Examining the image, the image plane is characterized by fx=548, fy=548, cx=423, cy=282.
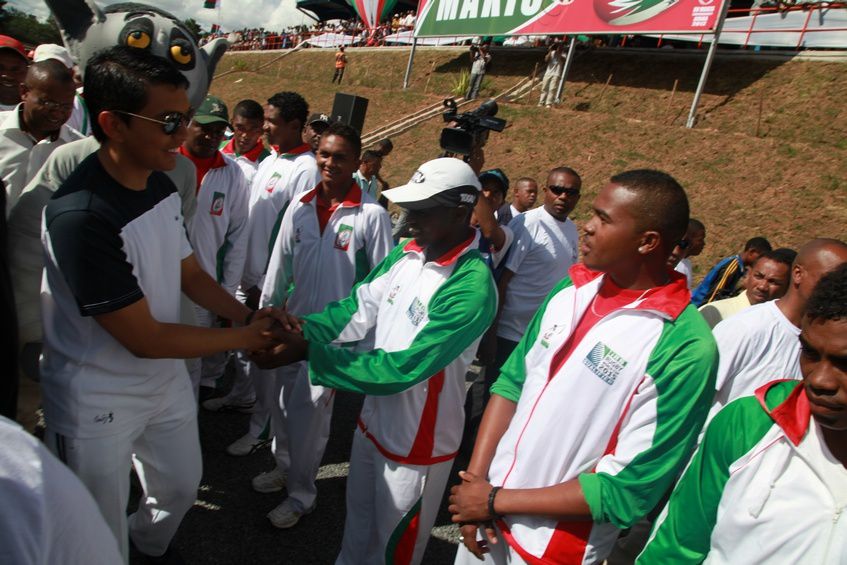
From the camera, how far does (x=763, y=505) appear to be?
4.99 feet

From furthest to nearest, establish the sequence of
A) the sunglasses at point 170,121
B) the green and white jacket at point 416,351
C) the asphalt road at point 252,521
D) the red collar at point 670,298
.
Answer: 1. the asphalt road at point 252,521
2. the green and white jacket at point 416,351
3. the sunglasses at point 170,121
4. the red collar at point 670,298

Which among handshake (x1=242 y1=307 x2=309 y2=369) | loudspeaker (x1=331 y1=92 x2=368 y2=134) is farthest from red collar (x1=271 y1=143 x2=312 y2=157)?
loudspeaker (x1=331 y1=92 x2=368 y2=134)

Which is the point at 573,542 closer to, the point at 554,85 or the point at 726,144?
the point at 726,144

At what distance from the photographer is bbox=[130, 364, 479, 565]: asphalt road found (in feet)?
10.6

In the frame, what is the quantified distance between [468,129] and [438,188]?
8.22 ft

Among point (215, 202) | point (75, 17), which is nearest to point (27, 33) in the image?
point (215, 202)

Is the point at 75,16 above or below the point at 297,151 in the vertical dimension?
above

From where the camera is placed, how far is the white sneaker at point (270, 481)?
12.4ft

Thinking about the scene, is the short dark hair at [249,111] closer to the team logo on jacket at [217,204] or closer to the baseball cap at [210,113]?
the baseball cap at [210,113]

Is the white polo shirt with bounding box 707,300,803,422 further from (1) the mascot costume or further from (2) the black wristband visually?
(1) the mascot costume

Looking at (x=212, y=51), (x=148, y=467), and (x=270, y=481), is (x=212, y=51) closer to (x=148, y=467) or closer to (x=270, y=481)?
(x=148, y=467)

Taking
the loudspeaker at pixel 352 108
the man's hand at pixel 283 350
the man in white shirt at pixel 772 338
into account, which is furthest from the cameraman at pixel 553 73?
the man's hand at pixel 283 350

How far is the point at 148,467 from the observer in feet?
8.66

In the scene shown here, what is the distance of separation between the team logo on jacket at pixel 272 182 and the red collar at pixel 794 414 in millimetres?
4178
